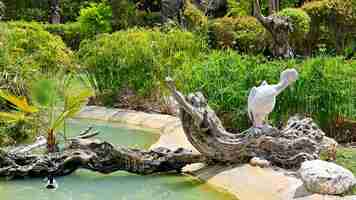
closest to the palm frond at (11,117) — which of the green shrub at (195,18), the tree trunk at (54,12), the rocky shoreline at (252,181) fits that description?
the rocky shoreline at (252,181)

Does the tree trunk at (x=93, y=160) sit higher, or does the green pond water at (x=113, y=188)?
the tree trunk at (x=93, y=160)

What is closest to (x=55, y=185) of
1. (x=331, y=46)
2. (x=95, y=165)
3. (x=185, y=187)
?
(x=95, y=165)

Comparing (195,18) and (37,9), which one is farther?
(37,9)

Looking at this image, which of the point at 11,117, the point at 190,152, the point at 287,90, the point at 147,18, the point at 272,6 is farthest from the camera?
the point at 147,18

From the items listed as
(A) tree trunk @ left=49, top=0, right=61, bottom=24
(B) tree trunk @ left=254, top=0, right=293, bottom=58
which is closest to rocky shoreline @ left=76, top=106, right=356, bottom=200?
(B) tree trunk @ left=254, top=0, right=293, bottom=58

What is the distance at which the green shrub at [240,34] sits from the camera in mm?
15461

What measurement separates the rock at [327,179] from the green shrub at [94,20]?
15357 mm

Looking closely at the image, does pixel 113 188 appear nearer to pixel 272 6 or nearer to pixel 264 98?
pixel 264 98

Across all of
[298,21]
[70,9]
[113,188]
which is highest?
[298,21]

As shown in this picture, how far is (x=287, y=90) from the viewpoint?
8.79 meters

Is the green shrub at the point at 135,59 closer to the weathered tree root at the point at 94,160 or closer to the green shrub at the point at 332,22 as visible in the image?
the green shrub at the point at 332,22

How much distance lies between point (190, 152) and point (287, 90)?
2.04 meters

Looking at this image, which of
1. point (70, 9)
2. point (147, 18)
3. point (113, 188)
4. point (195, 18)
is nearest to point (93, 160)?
point (113, 188)

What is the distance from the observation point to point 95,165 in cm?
727
